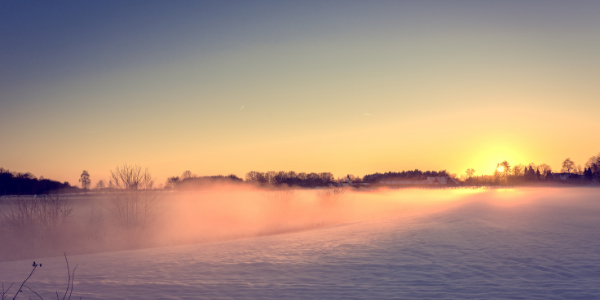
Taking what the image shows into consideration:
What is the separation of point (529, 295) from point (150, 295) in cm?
1141

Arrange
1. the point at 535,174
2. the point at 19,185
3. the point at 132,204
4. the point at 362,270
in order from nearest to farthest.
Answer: the point at 362,270
the point at 132,204
the point at 19,185
the point at 535,174

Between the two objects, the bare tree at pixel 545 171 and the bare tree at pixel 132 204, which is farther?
the bare tree at pixel 545 171

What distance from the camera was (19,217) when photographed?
34.8 m

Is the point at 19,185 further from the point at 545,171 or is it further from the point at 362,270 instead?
the point at 545,171

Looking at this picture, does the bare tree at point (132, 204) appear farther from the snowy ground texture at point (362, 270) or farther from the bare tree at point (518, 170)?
the bare tree at point (518, 170)

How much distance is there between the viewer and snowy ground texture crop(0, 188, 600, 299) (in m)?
9.59

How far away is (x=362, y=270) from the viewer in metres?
12.4

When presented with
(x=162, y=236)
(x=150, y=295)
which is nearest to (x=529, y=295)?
(x=150, y=295)

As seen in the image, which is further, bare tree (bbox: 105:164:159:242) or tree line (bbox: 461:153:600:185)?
tree line (bbox: 461:153:600:185)

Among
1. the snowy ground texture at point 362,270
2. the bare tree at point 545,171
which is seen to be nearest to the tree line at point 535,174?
the bare tree at point 545,171

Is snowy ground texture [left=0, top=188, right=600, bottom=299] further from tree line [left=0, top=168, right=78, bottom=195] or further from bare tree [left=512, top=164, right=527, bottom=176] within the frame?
bare tree [left=512, top=164, right=527, bottom=176]

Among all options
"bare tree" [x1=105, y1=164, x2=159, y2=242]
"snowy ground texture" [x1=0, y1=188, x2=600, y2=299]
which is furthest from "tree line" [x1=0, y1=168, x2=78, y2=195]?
"snowy ground texture" [x1=0, y1=188, x2=600, y2=299]

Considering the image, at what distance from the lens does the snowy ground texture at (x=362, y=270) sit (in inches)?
377

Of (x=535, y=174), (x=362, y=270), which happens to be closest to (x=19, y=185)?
(x=362, y=270)
